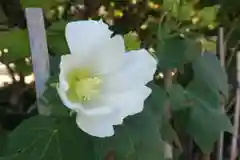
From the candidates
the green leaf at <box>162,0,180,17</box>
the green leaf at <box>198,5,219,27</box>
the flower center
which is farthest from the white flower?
the green leaf at <box>198,5,219,27</box>

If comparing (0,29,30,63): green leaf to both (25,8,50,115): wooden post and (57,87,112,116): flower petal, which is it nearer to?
(25,8,50,115): wooden post

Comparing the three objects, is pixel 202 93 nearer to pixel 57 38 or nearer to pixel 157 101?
pixel 157 101

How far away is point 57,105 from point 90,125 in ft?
0.22

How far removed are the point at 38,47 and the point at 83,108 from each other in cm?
14

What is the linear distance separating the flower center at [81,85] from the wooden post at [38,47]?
0.08 metres

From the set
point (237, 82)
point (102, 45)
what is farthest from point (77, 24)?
point (237, 82)

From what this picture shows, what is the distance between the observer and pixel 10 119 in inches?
37.4

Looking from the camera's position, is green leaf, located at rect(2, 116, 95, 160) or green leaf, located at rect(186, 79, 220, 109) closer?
green leaf, located at rect(2, 116, 95, 160)

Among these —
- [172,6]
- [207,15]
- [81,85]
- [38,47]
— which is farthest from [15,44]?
[207,15]

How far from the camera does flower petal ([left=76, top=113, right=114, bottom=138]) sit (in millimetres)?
660

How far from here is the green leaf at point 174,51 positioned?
0.89 metres

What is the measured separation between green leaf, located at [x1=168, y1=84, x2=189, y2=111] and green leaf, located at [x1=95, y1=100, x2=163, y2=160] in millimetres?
109

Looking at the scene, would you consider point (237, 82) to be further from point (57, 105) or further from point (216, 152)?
point (57, 105)

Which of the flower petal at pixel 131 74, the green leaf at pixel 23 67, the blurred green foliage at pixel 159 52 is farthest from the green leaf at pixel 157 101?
the green leaf at pixel 23 67
